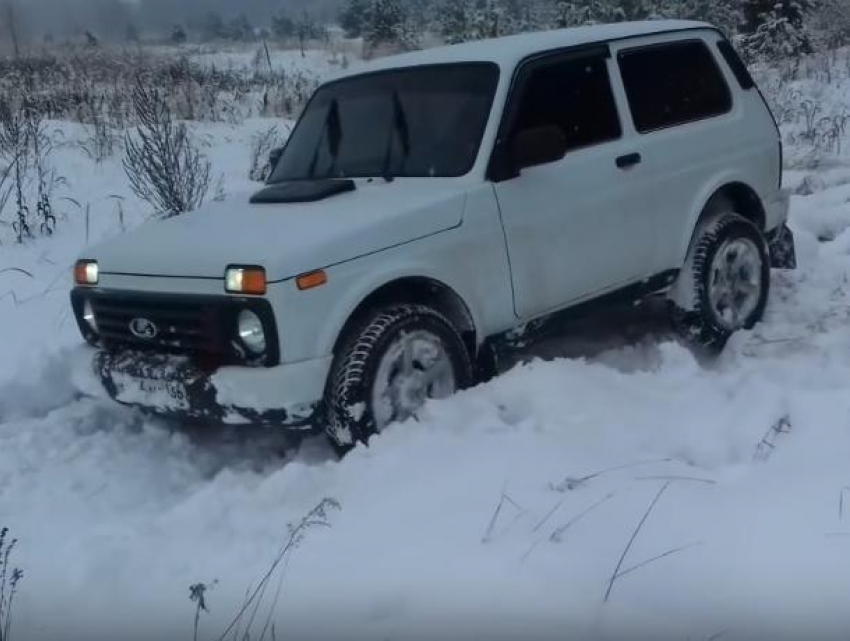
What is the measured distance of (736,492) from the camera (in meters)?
3.45

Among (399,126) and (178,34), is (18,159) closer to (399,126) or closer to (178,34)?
(399,126)

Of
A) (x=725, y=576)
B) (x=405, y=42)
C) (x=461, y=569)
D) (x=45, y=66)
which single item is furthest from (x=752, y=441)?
(x=405, y=42)

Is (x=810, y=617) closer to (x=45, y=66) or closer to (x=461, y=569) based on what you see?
(x=461, y=569)

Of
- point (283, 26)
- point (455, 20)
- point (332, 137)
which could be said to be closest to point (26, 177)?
point (332, 137)

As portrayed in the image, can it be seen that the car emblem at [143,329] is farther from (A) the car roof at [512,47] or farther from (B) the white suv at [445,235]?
(A) the car roof at [512,47]

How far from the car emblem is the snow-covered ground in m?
0.64

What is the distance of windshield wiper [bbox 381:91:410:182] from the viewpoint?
4.81 m

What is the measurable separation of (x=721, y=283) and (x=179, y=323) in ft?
10.2

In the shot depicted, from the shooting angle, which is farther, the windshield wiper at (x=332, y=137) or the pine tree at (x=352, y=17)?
the pine tree at (x=352, y=17)

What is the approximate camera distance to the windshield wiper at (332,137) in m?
5.16

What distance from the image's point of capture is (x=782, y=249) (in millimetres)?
6258

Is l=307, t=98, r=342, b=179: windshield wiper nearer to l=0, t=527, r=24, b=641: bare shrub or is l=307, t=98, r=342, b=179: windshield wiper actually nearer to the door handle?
the door handle

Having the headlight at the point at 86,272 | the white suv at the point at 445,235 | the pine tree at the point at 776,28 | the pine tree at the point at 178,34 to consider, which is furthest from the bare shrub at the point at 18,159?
the pine tree at the point at 178,34

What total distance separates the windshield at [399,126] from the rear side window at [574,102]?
0.24 metres
